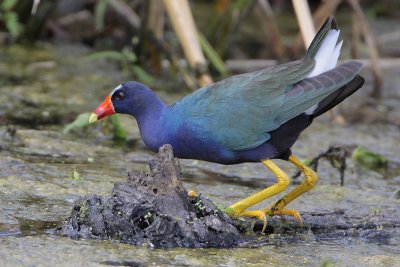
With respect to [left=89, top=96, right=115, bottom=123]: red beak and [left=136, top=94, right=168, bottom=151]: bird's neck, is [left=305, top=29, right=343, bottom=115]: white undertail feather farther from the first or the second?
[left=89, top=96, right=115, bottom=123]: red beak

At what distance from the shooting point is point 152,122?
430cm

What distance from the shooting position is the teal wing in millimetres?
4199

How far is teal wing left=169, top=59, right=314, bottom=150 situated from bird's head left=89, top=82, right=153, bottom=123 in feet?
0.66

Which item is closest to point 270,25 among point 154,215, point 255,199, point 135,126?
point 135,126

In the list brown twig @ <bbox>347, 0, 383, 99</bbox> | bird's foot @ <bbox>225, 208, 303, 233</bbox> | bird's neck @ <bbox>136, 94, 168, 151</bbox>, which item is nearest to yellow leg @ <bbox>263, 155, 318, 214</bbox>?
bird's foot @ <bbox>225, 208, 303, 233</bbox>

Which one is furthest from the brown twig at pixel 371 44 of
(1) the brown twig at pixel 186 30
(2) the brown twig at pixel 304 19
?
(1) the brown twig at pixel 186 30

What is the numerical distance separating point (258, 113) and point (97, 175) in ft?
3.62

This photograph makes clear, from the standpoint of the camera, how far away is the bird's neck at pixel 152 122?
4250 millimetres

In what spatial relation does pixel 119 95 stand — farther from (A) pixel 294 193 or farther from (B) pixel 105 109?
(A) pixel 294 193

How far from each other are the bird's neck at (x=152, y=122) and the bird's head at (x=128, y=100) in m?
0.03

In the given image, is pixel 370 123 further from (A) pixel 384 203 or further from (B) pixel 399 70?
(A) pixel 384 203

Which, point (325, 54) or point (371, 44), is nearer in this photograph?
point (325, 54)

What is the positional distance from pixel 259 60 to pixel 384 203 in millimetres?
3263

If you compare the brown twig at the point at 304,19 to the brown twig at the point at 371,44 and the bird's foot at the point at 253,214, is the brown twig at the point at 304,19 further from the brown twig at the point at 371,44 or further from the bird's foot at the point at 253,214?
the bird's foot at the point at 253,214
